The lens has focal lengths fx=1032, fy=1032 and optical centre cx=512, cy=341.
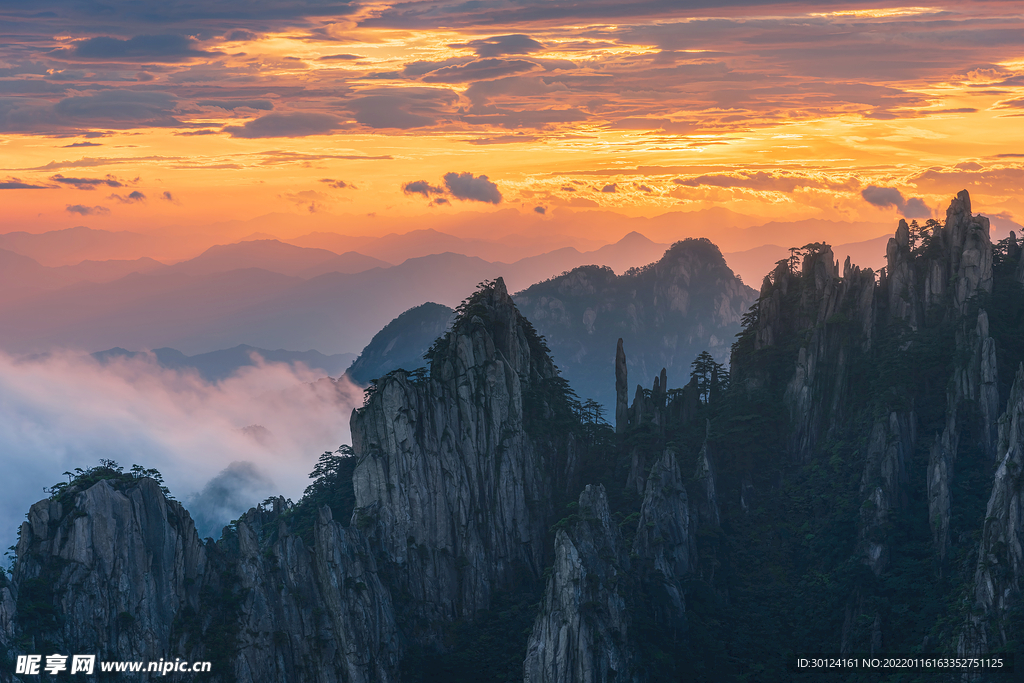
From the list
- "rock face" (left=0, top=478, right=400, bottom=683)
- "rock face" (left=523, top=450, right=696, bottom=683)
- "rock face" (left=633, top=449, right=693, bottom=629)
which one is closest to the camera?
"rock face" (left=0, top=478, right=400, bottom=683)

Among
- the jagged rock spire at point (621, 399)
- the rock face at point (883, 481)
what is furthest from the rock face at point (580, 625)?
the jagged rock spire at point (621, 399)

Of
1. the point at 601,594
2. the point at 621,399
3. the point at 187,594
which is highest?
the point at 621,399

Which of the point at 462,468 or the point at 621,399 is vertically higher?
the point at 621,399

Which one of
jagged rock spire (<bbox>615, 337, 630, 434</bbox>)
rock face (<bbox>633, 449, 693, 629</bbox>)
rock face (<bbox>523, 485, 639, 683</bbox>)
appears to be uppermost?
jagged rock spire (<bbox>615, 337, 630, 434</bbox>)

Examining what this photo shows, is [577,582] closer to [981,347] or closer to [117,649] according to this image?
[117,649]

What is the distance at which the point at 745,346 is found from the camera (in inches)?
3807

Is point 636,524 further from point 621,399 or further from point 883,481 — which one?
point 883,481

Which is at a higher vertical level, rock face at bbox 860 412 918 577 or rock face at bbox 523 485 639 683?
rock face at bbox 860 412 918 577

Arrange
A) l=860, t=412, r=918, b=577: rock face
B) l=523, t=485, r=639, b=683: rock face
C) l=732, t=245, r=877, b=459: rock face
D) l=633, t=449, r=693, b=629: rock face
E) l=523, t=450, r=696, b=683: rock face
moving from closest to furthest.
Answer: l=523, t=485, r=639, b=683: rock face < l=523, t=450, r=696, b=683: rock face < l=633, t=449, r=693, b=629: rock face < l=860, t=412, r=918, b=577: rock face < l=732, t=245, r=877, b=459: rock face

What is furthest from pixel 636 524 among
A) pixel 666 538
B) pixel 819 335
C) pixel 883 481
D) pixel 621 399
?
pixel 819 335

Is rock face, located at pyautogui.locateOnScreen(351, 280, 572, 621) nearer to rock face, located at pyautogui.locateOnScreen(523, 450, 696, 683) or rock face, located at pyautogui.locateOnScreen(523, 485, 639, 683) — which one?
rock face, located at pyautogui.locateOnScreen(523, 450, 696, 683)

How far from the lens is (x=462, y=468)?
83.7m

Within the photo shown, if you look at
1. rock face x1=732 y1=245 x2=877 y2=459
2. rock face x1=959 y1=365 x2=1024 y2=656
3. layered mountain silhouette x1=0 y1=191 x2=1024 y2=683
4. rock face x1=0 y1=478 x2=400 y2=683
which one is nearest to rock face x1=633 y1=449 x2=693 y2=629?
layered mountain silhouette x1=0 y1=191 x2=1024 y2=683

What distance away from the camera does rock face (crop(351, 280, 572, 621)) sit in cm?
7969
